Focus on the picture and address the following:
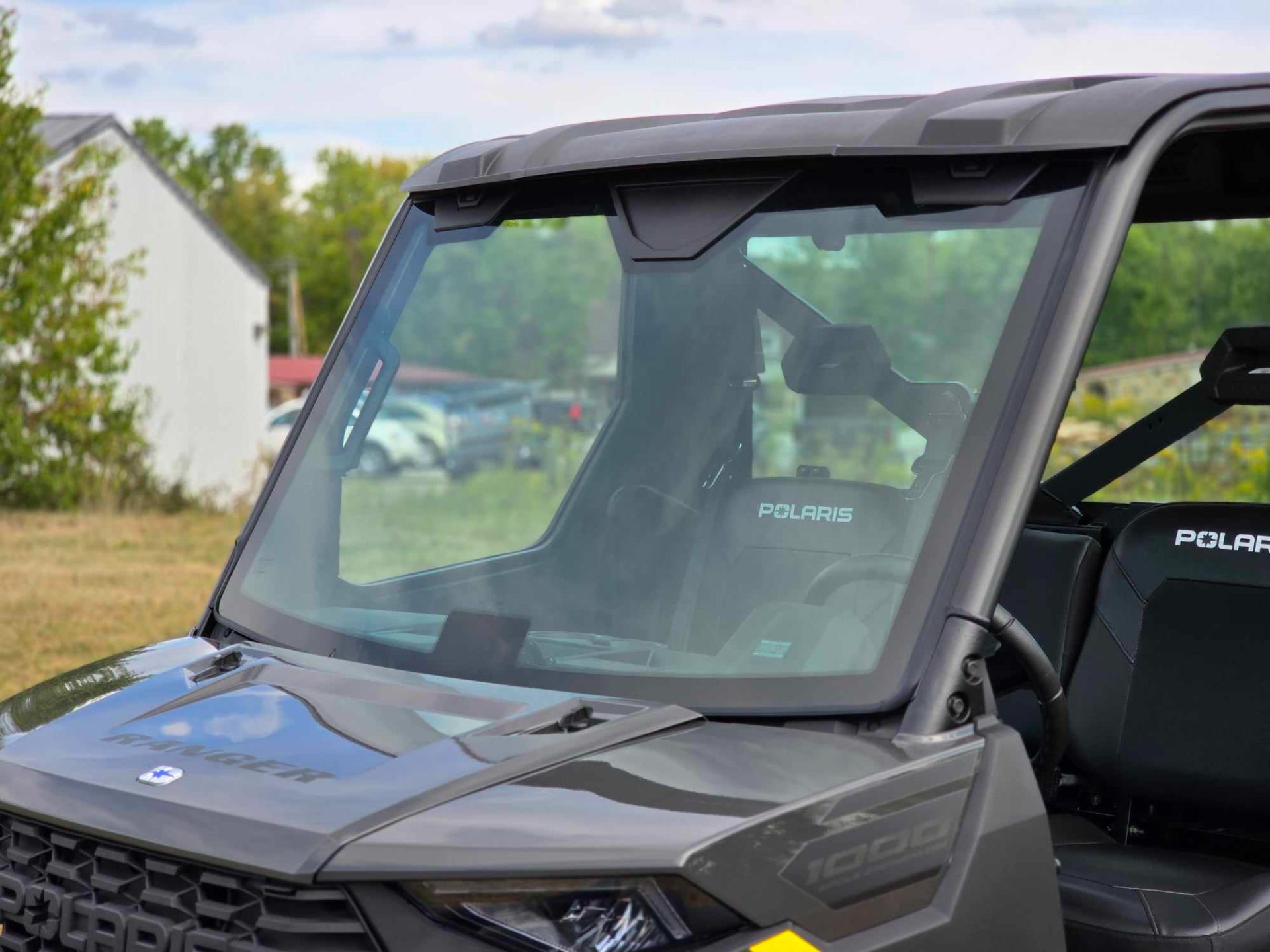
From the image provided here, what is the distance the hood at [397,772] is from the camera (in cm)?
166

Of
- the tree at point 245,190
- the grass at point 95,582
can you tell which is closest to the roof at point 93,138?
the grass at point 95,582

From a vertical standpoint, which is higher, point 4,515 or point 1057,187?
point 1057,187

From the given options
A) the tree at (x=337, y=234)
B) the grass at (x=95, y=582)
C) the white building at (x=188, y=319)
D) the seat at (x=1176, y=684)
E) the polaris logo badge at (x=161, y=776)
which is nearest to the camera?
the polaris logo badge at (x=161, y=776)

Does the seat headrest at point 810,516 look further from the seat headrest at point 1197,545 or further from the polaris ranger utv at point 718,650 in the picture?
the seat headrest at point 1197,545

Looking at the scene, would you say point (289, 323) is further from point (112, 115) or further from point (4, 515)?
point (4, 515)

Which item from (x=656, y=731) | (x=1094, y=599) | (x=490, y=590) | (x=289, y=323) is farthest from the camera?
(x=289, y=323)

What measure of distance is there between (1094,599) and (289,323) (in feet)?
247

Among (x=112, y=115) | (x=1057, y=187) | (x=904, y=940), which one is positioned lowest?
(x=904, y=940)

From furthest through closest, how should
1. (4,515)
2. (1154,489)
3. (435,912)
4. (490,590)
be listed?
(4,515), (1154,489), (490,590), (435,912)

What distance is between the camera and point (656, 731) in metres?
1.92

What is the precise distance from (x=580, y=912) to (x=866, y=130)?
1.20 metres

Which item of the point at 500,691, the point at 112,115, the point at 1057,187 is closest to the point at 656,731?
the point at 500,691

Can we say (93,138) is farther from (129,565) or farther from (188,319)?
(129,565)

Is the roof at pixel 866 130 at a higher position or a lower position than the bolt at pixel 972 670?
higher
